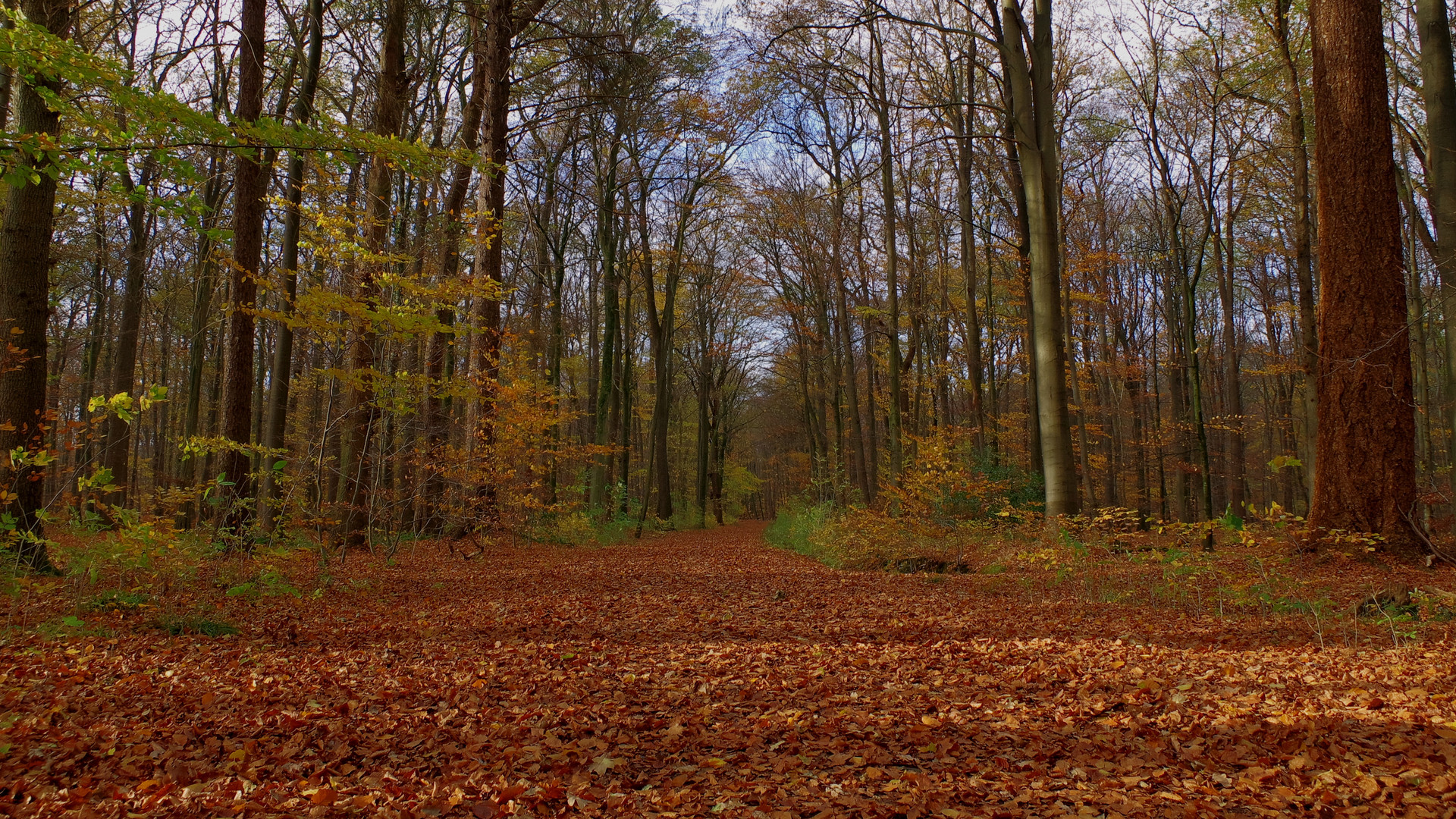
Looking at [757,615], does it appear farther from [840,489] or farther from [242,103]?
[840,489]

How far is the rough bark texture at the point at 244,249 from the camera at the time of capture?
25.5 ft

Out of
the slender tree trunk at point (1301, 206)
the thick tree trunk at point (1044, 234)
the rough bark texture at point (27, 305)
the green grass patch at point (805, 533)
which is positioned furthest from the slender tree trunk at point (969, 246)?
the rough bark texture at point (27, 305)

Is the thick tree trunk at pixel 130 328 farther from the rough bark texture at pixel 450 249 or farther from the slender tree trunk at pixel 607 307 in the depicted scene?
the slender tree trunk at pixel 607 307

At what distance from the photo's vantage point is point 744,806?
241 centimetres

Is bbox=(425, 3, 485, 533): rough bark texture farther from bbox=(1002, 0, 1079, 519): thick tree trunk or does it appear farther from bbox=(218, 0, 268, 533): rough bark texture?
bbox=(1002, 0, 1079, 519): thick tree trunk

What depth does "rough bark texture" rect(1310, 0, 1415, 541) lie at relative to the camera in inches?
262

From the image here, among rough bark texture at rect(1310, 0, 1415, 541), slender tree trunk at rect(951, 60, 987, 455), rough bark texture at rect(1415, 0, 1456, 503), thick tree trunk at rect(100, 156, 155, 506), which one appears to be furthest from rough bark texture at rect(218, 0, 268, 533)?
slender tree trunk at rect(951, 60, 987, 455)

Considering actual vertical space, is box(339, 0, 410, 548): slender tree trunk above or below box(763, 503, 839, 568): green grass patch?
above

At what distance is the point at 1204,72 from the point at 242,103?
15127mm

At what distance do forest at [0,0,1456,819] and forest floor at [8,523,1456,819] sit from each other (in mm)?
29

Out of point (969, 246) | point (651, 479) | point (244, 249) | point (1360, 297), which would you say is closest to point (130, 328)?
point (244, 249)

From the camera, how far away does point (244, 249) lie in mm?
7840

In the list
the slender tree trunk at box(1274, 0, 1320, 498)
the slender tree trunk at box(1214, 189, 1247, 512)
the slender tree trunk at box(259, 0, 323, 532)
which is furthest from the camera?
the slender tree trunk at box(1214, 189, 1247, 512)

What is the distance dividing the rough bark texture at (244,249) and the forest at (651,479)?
2.2 inches
